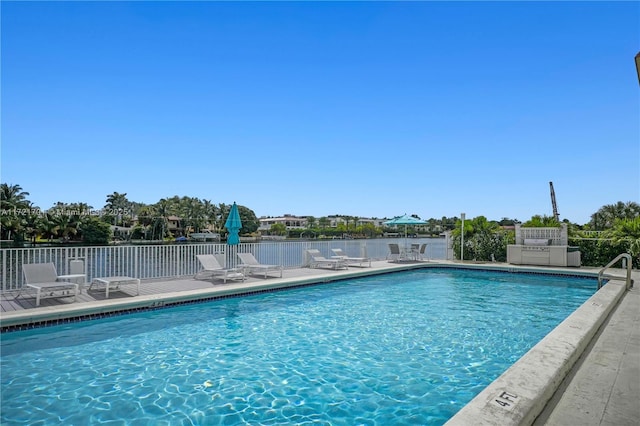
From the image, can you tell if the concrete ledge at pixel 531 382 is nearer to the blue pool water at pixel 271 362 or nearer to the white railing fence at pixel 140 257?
the blue pool water at pixel 271 362

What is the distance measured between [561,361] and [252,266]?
763 cm

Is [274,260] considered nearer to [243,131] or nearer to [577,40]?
[577,40]

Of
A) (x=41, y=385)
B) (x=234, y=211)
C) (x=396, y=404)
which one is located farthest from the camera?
(x=234, y=211)

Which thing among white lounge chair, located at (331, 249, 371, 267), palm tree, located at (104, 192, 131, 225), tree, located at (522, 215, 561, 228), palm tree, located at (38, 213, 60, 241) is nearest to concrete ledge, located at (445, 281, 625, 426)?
white lounge chair, located at (331, 249, 371, 267)

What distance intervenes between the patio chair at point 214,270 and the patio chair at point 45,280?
2891mm

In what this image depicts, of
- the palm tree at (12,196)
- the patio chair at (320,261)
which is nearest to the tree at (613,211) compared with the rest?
the patio chair at (320,261)

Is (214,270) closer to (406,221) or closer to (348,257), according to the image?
(348,257)

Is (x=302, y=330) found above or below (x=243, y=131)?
below

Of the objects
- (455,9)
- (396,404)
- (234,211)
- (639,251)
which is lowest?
(396,404)

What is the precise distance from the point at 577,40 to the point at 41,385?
47.3 ft

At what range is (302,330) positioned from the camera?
612cm

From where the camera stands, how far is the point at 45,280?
6840 mm

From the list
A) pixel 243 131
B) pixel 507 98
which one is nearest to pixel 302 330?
pixel 507 98

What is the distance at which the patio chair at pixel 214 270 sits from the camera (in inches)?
363
